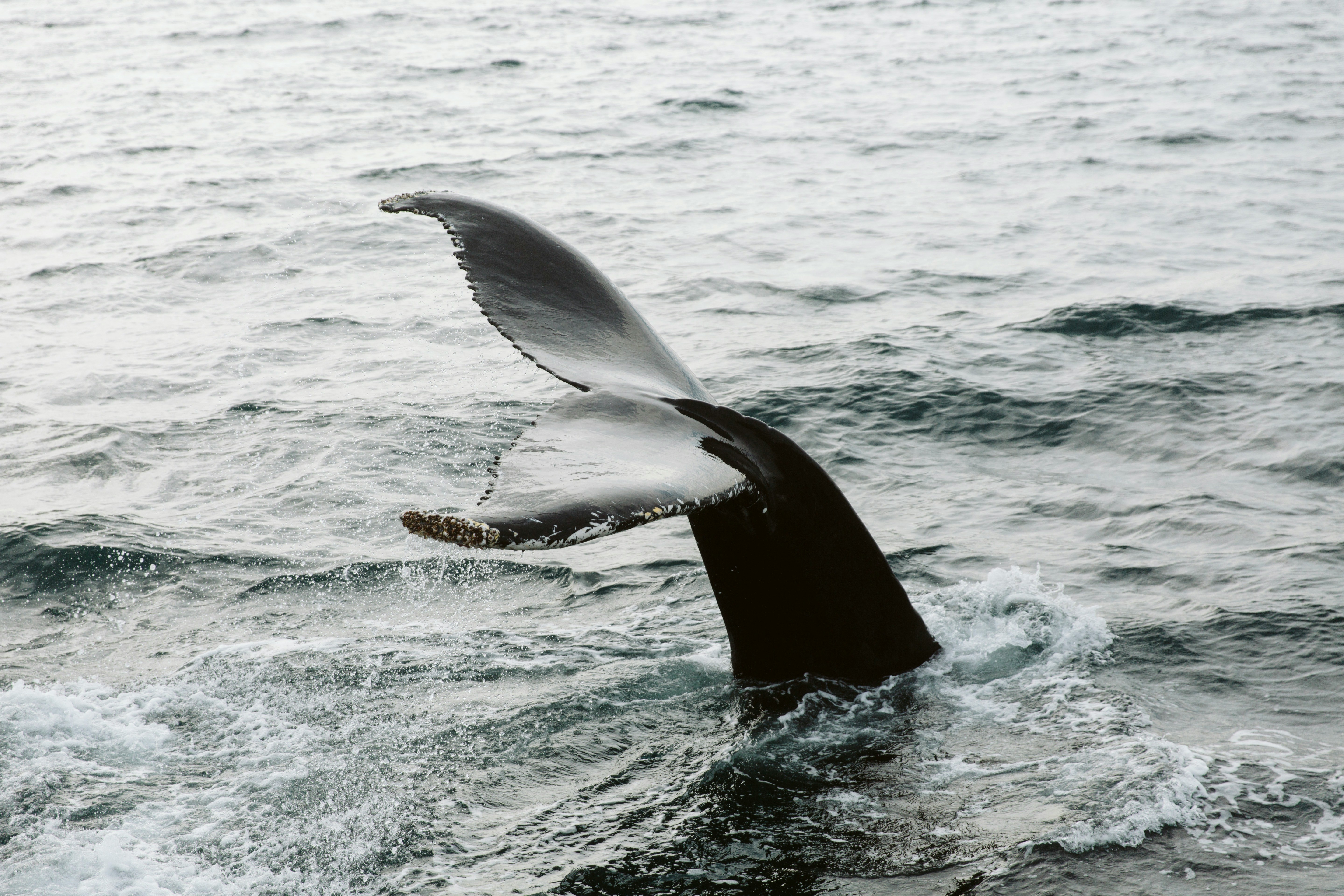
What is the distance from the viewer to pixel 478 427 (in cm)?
826

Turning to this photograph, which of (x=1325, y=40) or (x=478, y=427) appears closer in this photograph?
(x=478, y=427)

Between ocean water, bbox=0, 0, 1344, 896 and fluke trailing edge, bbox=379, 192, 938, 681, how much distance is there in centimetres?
23

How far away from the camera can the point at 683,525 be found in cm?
707

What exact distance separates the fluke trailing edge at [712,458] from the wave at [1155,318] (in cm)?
597

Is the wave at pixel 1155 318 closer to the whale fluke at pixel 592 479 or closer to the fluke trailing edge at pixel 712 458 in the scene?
the fluke trailing edge at pixel 712 458

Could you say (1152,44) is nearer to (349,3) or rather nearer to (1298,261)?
(1298,261)

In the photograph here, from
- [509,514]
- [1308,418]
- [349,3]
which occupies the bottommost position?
[1308,418]

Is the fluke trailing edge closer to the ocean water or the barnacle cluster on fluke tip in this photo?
the ocean water

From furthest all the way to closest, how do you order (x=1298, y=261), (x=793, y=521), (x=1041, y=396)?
(x=1298, y=261) → (x=1041, y=396) → (x=793, y=521)

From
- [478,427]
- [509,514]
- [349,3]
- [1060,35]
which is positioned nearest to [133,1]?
[349,3]

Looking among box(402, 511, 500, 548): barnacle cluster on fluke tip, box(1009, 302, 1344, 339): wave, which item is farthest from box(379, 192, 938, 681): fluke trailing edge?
box(1009, 302, 1344, 339): wave

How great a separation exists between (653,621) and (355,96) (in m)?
18.3

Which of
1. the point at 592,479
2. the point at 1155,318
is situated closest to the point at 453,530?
the point at 592,479

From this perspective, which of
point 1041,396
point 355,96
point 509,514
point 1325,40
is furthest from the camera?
point 1325,40
